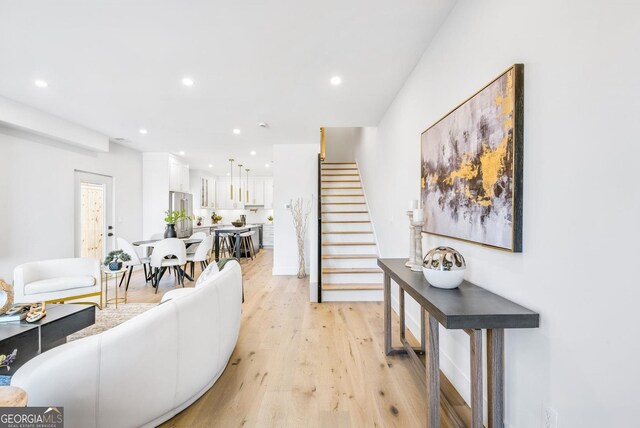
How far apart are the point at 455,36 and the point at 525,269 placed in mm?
1712

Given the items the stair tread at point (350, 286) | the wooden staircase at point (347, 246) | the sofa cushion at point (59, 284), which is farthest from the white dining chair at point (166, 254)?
the stair tread at point (350, 286)

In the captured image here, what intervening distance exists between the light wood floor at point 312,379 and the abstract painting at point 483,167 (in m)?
1.21

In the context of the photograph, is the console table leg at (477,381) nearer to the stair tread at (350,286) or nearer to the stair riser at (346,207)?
the stair tread at (350,286)

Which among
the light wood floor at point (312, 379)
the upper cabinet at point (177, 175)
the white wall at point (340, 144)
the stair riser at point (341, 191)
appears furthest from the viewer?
the white wall at point (340, 144)

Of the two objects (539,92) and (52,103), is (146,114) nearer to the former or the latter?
(52,103)

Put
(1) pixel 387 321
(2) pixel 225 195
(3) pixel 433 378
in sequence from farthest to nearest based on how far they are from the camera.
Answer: (2) pixel 225 195 < (1) pixel 387 321 < (3) pixel 433 378

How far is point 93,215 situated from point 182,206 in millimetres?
2034

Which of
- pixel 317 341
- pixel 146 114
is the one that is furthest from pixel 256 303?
pixel 146 114

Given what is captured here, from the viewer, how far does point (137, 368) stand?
1.47 m

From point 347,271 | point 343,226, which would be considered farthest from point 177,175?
point 347,271

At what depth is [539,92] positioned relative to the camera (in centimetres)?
128

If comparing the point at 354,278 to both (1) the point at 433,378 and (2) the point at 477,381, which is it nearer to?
(1) the point at 433,378

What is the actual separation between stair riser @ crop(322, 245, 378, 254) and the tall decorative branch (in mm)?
→ 959

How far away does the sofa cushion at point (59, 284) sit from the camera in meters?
3.10
